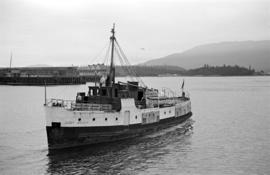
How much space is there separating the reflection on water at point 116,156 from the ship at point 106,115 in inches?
31.1

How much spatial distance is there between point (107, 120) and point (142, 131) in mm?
5228

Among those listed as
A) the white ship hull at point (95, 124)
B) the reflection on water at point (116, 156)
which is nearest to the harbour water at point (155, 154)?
the reflection on water at point (116, 156)

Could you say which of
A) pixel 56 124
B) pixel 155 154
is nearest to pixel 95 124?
pixel 56 124

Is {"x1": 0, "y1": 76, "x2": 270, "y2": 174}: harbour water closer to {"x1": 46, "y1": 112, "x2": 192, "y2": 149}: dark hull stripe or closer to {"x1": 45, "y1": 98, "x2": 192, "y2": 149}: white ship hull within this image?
{"x1": 46, "y1": 112, "x2": 192, "y2": 149}: dark hull stripe

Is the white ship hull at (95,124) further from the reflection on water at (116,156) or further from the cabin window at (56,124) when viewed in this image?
the reflection on water at (116,156)

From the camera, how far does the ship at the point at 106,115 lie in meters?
25.4

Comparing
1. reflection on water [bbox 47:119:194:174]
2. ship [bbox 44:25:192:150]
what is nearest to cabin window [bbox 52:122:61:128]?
ship [bbox 44:25:192:150]

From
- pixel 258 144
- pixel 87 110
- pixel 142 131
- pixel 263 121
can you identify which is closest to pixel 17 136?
pixel 87 110

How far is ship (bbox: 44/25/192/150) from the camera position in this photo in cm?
2538

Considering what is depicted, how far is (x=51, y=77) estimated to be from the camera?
5965 inches

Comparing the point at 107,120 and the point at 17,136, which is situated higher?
the point at 107,120

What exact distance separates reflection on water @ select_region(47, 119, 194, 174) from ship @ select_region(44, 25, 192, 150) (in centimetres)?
79

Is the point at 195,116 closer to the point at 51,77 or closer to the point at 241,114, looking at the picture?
the point at 241,114

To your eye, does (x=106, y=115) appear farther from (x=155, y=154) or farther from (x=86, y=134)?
(x=155, y=154)
